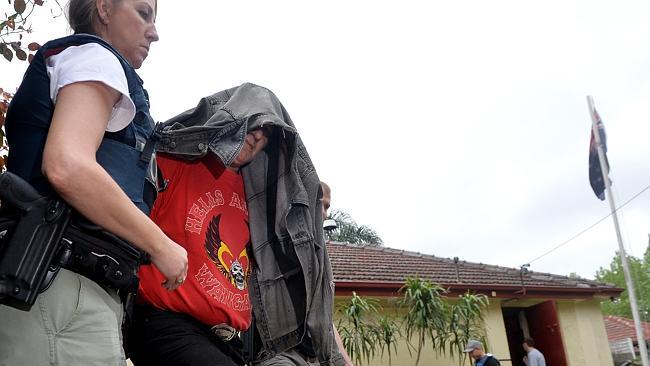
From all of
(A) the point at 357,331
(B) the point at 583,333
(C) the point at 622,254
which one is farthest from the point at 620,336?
(A) the point at 357,331

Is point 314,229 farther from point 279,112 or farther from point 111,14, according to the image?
point 111,14

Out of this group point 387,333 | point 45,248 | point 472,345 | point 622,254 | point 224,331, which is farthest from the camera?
point 622,254

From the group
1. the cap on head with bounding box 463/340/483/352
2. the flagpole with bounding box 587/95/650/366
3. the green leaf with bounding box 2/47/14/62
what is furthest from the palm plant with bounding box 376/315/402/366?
the green leaf with bounding box 2/47/14/62

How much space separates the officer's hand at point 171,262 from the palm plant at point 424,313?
9.08 metres

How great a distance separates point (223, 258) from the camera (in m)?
2.24

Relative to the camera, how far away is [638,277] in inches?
1783

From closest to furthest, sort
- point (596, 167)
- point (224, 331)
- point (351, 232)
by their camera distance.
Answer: point (224, 331), point (596, 167), point (351, 232)

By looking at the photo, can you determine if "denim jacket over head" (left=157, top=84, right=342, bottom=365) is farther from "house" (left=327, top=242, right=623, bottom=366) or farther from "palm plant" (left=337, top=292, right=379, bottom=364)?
"house" (left=327, top=242, right=623, bottom=366)

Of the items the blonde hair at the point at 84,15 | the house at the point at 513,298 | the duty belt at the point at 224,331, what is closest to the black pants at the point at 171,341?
the duty belt at the point at 224,331

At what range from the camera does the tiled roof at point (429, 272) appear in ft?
40.5

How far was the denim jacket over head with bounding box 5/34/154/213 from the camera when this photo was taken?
5.05 ft

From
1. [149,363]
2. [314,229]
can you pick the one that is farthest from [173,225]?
[314,229]

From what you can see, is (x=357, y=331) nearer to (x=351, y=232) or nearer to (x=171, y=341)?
(x=171, y=341)

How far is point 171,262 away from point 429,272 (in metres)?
13.1
